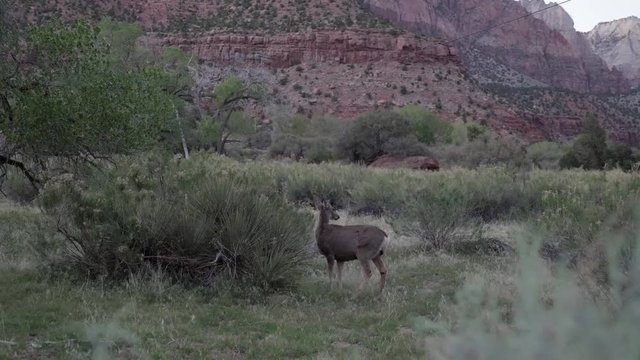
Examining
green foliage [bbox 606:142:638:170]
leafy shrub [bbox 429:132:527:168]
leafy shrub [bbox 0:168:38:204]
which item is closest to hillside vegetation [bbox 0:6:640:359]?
leafy shrub [bbox 0:168:38:204]

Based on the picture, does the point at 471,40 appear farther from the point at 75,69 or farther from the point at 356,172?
the point at 75,69

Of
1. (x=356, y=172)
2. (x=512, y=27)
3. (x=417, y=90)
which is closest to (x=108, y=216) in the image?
(x=356, y=172)

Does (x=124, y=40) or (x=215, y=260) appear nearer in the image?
(x=215, y=260)

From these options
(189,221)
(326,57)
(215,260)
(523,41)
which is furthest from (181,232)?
(523,41)

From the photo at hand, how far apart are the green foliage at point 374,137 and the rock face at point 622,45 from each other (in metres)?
144

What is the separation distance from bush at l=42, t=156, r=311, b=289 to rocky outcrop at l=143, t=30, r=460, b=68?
55701 mm

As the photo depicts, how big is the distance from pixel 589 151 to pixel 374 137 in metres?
12.7

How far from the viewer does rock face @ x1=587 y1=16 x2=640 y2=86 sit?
570 feet

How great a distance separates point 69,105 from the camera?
479 inches

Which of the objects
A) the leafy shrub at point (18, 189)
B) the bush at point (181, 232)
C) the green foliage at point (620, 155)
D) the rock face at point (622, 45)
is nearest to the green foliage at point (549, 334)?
the bush at point (181, 232)

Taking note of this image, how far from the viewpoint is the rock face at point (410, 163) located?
115ft

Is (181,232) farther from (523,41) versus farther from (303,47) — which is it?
(523,41)

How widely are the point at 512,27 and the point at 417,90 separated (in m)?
95.1

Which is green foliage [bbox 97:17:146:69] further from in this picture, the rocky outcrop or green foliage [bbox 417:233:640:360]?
green foliage [bbox 417:233:640:360]
